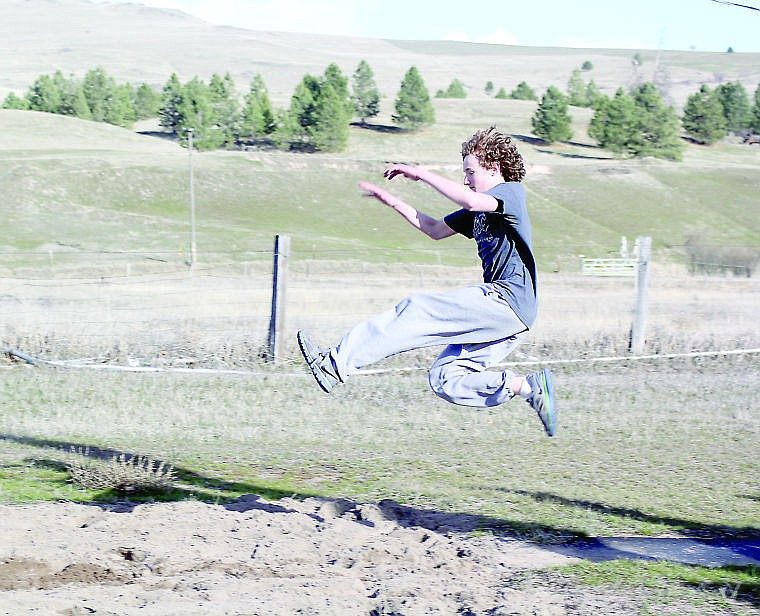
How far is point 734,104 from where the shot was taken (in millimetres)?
104562

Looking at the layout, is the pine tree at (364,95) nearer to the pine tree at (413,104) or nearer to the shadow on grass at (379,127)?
the shadow on grass at (379,127)

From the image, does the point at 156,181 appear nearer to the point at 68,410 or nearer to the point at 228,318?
the point at 228,318

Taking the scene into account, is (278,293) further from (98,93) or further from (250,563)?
(98,93)

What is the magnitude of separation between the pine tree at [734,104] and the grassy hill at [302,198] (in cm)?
1870

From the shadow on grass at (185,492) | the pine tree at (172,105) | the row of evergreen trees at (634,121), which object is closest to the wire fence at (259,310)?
the shadow on grass at (185,492)

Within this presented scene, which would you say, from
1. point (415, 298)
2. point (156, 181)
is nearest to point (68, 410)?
point (415, 298)

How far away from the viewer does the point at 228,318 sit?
17.4 m

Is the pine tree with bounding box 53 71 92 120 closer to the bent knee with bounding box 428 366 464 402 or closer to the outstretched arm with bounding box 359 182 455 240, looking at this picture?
the outstretched arm with bounding box 359 182 455 240

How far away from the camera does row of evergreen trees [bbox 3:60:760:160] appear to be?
3137 inches

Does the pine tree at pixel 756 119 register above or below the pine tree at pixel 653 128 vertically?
above

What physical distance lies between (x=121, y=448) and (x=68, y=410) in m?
1.80

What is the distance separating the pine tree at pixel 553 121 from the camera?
8894cm

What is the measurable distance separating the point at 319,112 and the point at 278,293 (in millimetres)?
67992

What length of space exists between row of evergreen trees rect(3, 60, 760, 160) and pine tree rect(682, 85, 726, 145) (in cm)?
10
